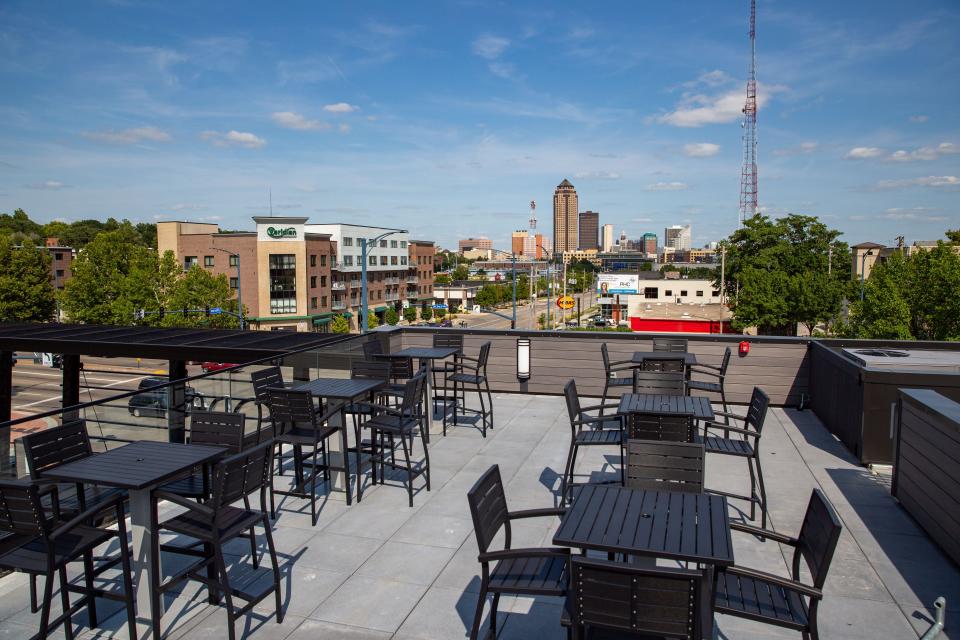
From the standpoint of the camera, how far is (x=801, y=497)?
662cm

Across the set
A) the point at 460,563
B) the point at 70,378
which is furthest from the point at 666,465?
the point at 70,378

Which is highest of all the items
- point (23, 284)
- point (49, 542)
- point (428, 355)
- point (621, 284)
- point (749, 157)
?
point (749, 157)

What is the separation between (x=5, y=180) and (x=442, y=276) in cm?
8506

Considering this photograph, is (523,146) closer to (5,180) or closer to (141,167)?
(141,167)

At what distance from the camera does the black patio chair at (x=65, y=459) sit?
3.99m

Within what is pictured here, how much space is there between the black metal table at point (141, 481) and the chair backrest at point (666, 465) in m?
2.87

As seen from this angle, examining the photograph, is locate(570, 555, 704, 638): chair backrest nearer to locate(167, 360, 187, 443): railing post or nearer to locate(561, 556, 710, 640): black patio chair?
locate(561, 556, 710, 640): black patio chair

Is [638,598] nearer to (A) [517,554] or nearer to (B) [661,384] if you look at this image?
(A) [517,554]

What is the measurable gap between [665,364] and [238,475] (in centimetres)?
674

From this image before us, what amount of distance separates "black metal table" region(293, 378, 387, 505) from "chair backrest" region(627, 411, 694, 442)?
106 inches

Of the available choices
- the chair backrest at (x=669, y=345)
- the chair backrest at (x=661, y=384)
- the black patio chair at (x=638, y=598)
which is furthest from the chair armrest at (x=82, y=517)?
the chair backrest at (x=669, y=345)

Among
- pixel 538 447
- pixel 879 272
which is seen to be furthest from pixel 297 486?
pixel 879 272

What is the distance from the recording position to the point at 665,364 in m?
9.12

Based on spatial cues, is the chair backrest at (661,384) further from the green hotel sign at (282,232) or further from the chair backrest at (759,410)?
the green hotel sign at (282,232)
